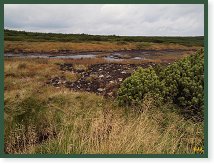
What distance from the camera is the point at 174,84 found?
315 inches

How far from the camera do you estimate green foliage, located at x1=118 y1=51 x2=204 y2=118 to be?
7.69 m

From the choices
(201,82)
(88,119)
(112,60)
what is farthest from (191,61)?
(88,119)

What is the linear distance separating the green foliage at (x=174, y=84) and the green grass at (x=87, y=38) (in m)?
0.23

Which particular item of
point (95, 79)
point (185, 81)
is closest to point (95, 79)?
point (95, 79)

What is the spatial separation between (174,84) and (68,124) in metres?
1.54

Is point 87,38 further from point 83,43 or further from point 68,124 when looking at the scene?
point 68,124

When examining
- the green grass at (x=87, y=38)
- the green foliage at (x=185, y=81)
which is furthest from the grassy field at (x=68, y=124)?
the green foliage at (x=185, y=81)

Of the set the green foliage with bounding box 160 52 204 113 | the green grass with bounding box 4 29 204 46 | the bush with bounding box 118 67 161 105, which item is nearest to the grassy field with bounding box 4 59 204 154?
the bush with bounding box 118 67 161 105

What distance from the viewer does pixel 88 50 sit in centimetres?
763

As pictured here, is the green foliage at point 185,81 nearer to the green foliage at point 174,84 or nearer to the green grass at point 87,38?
the green foliage at point 174,84

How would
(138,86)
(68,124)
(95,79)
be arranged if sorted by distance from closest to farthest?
(68,124), (95,79), (138,86)

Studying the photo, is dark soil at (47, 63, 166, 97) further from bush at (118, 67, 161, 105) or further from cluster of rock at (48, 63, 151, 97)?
bush at (118, 67, 161, 105)

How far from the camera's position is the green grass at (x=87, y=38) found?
7418 millimetres

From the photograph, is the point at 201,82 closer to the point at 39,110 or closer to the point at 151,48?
the point at 151,48
